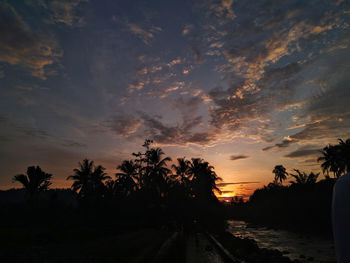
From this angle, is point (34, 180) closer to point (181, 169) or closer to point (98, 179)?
point (98, 179)

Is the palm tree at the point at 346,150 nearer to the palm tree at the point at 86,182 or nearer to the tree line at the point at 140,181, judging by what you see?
the tree line at the point at 140,181

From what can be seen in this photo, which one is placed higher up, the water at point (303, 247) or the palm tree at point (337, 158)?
the palm tree at point (337, 158)

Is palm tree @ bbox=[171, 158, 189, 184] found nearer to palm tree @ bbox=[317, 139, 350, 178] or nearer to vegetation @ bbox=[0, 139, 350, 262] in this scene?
vegetation @ bbox=[0, 139, 350, 262]

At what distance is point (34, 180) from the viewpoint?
36031 millimetres

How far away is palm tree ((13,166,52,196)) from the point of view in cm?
3523

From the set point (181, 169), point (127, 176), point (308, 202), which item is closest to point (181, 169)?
point (181, 169)

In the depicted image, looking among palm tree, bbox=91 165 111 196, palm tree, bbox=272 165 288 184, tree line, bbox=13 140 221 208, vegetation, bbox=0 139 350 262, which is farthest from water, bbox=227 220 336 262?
palm tree, bbox=272 165 288 184

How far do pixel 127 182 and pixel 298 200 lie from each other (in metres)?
25.0

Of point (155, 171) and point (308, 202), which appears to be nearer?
point (308, 202)

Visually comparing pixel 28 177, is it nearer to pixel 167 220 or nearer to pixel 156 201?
pixel 156 201

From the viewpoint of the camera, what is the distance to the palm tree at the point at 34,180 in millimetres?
35234

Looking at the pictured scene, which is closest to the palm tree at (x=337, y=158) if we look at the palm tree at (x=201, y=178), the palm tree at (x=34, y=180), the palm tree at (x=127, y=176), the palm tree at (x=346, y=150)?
the palm tree at (x=346, y=150)

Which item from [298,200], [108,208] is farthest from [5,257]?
[298,200]

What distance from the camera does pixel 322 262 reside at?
8.66 m
